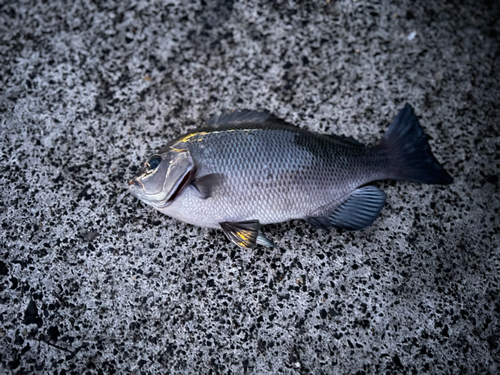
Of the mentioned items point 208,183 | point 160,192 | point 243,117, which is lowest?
point 160,192

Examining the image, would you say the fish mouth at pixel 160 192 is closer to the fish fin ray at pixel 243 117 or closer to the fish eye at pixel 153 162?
the fish eye at pixel 153 162

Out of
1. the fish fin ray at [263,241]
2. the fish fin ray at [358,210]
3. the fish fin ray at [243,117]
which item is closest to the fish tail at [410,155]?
the fish fin ray at [358,210]

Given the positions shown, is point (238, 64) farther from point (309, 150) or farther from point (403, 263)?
point (403, 263)

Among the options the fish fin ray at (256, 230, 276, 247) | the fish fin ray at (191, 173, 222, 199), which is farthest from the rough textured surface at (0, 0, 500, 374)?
the fish fin ray at (191, 173, 222, 199)

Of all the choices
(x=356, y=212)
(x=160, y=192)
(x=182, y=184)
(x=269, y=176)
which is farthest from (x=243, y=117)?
(x=356, y=212)

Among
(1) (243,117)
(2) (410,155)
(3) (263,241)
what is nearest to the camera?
(3) (263,241)

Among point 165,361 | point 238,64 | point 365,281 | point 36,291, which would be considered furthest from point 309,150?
point 36,291

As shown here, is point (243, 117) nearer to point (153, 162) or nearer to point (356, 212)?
point (153, 162)

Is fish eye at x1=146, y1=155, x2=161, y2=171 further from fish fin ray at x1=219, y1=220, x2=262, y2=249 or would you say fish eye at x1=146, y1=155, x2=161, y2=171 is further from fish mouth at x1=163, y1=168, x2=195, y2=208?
fish fin ray at x1=219, y1=220, x2=262, y2=249
